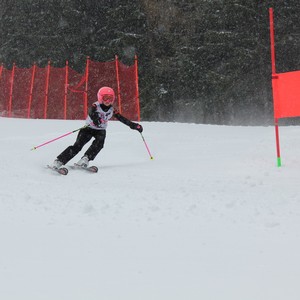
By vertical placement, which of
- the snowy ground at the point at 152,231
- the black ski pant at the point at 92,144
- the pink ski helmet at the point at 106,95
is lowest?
the snowy ground at the point at 152,231

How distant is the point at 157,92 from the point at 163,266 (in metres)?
25.3

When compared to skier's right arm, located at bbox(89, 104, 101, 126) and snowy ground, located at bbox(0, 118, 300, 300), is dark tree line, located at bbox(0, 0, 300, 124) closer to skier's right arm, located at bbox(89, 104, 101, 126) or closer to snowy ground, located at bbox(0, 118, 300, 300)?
skier's right arm, located at bbox(89, 104, 101, 126)

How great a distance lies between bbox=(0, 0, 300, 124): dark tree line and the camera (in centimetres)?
2717

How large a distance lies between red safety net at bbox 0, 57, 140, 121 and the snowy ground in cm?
1006

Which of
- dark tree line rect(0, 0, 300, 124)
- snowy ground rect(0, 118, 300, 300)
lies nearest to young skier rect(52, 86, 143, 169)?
snowy ground rect(0, 118, 300, 300)

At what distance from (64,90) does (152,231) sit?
51.6ft

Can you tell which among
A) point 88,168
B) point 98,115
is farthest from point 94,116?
point 88,168

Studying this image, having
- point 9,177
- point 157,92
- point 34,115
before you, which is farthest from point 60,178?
point 157,92

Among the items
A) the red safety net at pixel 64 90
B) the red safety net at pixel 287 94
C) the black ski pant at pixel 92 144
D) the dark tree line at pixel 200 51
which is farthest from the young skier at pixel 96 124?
the dark tree line at pixel 200 51

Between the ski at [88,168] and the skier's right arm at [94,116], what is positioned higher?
the skier's right arm at [94,116]

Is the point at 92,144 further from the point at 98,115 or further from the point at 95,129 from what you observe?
the point at 98,115

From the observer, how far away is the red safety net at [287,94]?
7629mm

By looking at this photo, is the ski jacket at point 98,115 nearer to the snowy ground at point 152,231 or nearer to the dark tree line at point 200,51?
the snowy ground at point 152,231

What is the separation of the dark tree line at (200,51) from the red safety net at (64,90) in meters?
8.95
